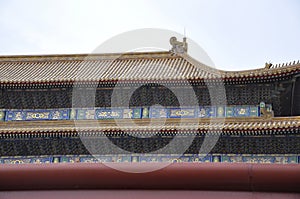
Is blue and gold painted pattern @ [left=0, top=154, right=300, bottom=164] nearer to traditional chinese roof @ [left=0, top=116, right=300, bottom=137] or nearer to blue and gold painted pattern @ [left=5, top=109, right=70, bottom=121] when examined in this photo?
traditional chinese roof @ [left=0, top=116, right=300, bottom=137]

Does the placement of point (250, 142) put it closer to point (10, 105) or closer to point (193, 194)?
point (10, 105)

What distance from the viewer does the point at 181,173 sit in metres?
3.80

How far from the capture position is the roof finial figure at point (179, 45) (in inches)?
854

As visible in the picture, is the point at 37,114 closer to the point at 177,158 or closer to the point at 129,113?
the point at 129,113

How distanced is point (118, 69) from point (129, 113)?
9.62 feet

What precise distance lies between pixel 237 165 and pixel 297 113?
16.7 metres

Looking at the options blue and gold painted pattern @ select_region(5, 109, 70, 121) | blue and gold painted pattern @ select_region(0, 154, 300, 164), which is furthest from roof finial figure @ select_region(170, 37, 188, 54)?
blue and gold painted pattern @ select_region(0, 154, 300, 164)

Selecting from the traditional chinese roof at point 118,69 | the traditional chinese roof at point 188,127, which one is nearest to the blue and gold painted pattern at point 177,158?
the traditional chinese roof at point 188,127

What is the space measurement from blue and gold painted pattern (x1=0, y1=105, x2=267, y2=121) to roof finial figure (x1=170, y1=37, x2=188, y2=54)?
4.27 metres

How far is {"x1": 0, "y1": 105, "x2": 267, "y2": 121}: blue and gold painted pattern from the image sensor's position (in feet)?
58.2

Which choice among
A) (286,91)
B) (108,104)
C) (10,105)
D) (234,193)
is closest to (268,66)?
(286,91)

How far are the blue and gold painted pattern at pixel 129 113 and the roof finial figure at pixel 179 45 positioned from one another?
427 centimetres

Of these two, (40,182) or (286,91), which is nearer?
(40,182)

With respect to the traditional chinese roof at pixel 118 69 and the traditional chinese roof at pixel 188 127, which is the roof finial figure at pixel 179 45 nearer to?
the traditional chinese roof at pixel 118 69
